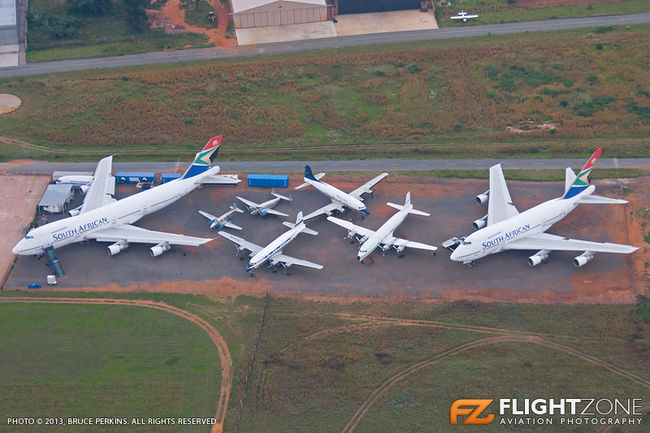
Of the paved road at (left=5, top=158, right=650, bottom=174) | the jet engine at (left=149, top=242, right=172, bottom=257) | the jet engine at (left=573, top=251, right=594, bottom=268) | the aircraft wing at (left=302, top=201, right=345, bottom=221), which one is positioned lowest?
the jet engine at (left=573, top=251, right=594, bottom=268)

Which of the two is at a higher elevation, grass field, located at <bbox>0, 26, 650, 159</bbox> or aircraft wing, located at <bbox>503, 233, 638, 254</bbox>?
grass field, located at <bbox>0, 26, 650, 159</bbox>

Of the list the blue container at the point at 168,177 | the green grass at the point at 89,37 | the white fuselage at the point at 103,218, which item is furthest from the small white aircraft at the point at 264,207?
Answer: the green grass at the point at 89,37

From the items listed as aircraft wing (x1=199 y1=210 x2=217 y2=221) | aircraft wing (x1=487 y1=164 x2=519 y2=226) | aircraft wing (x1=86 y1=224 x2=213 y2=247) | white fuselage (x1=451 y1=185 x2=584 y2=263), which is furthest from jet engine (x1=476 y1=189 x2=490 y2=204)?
aircraft wing (x1=86 y1=224 x2=213 y2=247)

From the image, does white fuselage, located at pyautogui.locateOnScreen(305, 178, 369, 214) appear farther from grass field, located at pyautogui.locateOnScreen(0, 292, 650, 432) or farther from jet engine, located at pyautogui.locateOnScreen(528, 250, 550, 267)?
jet engine, located at pyautogui.locateOnScreen(528, 250, 550, 267)

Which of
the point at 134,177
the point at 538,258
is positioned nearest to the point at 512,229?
the point at 538,258

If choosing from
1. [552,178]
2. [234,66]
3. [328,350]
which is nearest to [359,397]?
[328,350]

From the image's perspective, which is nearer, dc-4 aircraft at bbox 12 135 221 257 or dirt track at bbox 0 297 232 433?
dirt track at bbox 0 297 232 433

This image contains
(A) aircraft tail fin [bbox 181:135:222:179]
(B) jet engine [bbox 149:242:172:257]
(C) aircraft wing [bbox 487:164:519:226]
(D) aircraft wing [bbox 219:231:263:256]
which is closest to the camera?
(D) aircraft wing [bbox 219:231:263:256]
